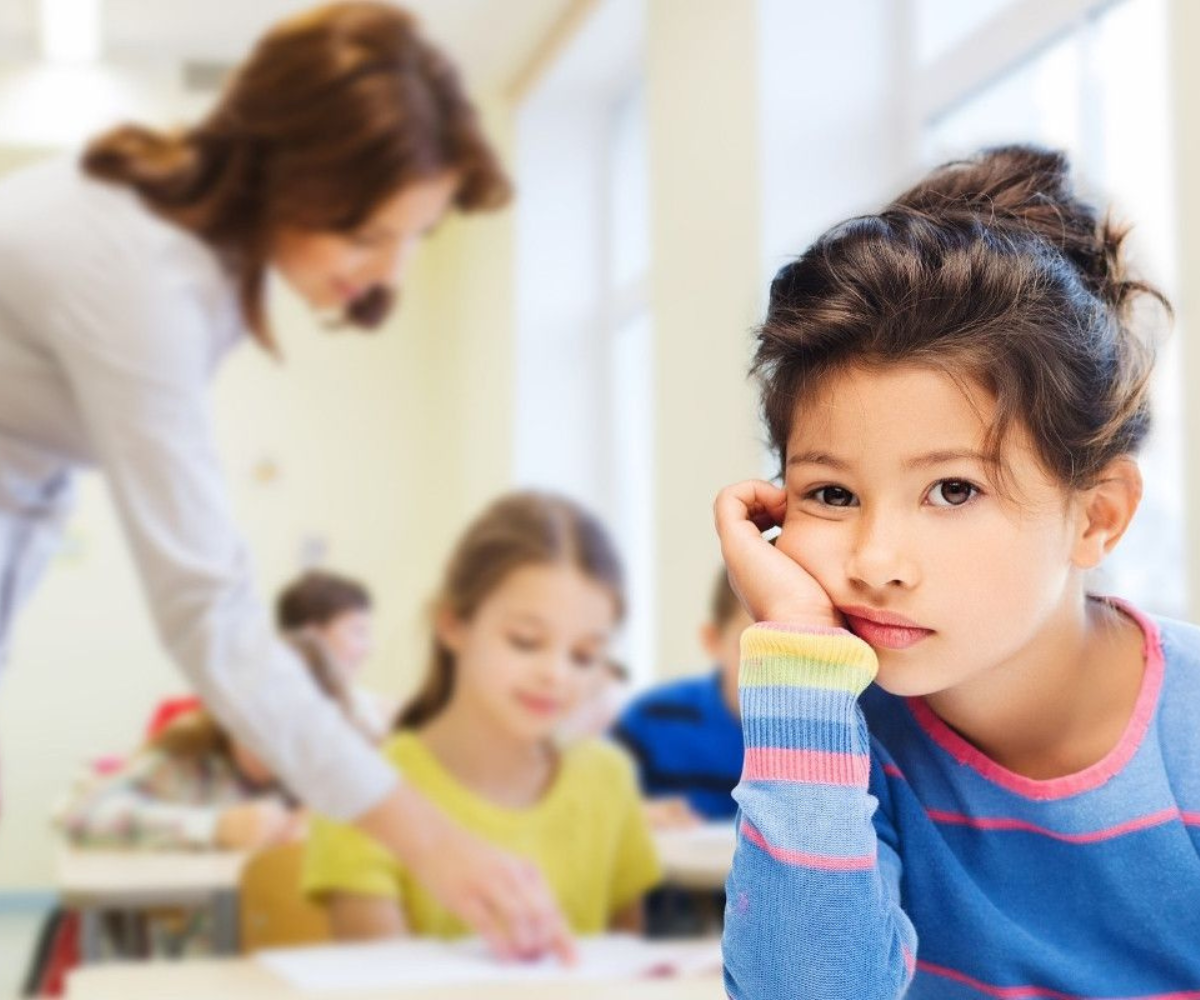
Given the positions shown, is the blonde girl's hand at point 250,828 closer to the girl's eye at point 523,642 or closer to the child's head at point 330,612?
the girl's eye at point 523,642

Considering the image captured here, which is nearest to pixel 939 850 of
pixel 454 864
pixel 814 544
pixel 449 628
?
pixel 814 544

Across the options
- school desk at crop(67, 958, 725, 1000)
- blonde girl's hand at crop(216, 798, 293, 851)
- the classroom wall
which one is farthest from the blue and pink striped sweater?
the classroom wall

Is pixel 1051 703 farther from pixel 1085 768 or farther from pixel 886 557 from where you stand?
pixel 886 557

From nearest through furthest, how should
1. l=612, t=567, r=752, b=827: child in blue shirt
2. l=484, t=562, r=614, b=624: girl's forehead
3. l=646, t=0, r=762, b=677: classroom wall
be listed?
l=484, t=562, r=614, b=624: girl's forehead → l=612, t=567, r=752, b=827: child in blue shirt → l=646, t=0, r=762, b=677: classroom wall

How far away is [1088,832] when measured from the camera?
775mm

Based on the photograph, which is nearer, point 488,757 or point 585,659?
point 488,757

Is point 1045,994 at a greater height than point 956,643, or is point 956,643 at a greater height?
point 956,643

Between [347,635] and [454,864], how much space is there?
370 centimetres

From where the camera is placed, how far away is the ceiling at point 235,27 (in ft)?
19.8

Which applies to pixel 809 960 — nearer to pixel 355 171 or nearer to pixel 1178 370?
pixel 355 171

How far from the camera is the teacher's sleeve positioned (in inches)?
61.5

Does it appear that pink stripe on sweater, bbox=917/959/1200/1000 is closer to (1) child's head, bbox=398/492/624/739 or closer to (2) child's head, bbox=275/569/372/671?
(1) child's head, bbox=398/492/624/739

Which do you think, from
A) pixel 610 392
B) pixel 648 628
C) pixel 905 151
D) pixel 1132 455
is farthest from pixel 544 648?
pixel 610 392

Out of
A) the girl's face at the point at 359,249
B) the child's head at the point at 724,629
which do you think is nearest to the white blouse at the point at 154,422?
the girl's face at the point at 359,249
